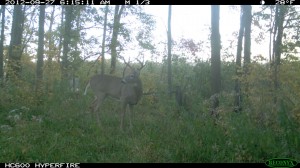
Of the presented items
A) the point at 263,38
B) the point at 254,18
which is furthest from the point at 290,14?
the point at 263,38

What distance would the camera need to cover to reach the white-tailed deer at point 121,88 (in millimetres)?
10289

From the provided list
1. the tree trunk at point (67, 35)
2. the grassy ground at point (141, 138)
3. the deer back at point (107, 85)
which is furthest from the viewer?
the tree trunk at point (67, 35)

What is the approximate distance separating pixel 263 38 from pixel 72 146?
1265 cm

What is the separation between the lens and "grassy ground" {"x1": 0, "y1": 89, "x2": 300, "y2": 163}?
688cm

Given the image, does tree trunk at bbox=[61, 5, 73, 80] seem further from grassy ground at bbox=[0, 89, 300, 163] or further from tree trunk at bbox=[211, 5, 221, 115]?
tree trunk at bbox=[211, 5, 221, 115]

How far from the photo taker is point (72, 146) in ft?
24.8

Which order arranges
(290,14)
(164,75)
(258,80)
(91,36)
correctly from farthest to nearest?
1. (164,75)
2. (91,36)
3. (290,14)
4. (258,80)

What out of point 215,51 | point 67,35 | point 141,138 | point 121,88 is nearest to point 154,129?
point 141,138

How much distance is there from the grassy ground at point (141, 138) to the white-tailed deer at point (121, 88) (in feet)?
1.58

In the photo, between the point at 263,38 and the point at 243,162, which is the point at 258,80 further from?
the point at 263,38

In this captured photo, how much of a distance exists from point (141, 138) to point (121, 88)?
8.82 ft

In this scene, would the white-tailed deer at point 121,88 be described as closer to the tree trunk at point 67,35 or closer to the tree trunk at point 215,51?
the tree trunk at point 215,51

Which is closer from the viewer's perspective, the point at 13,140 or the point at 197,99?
the point at 13,140

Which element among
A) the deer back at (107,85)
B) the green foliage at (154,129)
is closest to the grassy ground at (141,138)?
the green foliage at (154,129)
